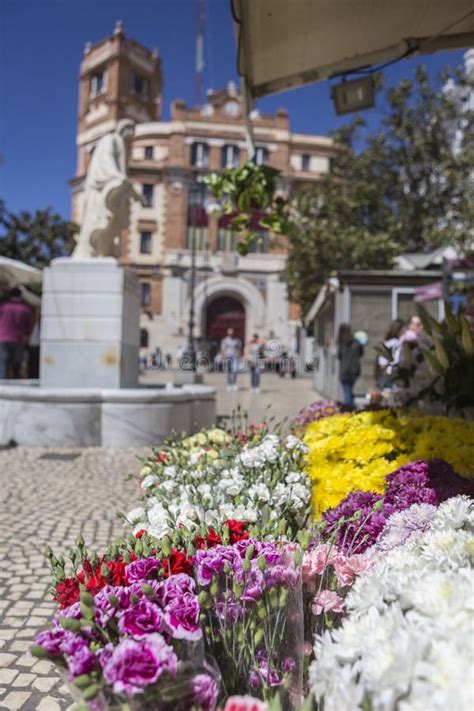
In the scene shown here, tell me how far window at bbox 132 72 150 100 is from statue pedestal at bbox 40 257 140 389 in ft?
155

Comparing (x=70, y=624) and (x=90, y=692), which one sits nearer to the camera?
(x=90, y=692)

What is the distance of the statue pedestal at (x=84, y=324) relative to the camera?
8664 millimetres

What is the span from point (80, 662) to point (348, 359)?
11.2 m

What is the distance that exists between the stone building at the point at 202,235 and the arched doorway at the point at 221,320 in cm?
8

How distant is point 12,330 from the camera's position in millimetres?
10523

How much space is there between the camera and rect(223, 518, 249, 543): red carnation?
1653mm

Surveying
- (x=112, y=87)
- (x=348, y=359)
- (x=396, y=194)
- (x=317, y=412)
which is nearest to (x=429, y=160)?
(x=396, y=194)

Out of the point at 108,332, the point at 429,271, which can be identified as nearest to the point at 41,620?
the point at 108,332

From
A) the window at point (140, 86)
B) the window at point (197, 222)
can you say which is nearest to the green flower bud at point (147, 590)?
the window at point (197, 222)

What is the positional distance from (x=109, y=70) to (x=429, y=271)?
142 feet

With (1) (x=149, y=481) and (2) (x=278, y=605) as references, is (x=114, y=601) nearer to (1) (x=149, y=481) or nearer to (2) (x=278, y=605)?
(2) (x=278, y=605)

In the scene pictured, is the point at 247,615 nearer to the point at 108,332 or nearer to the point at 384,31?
the point at 384,31

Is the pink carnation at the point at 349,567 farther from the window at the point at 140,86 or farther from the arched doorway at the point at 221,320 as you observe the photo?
the window at the point at 140,86

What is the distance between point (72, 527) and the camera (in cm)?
427
